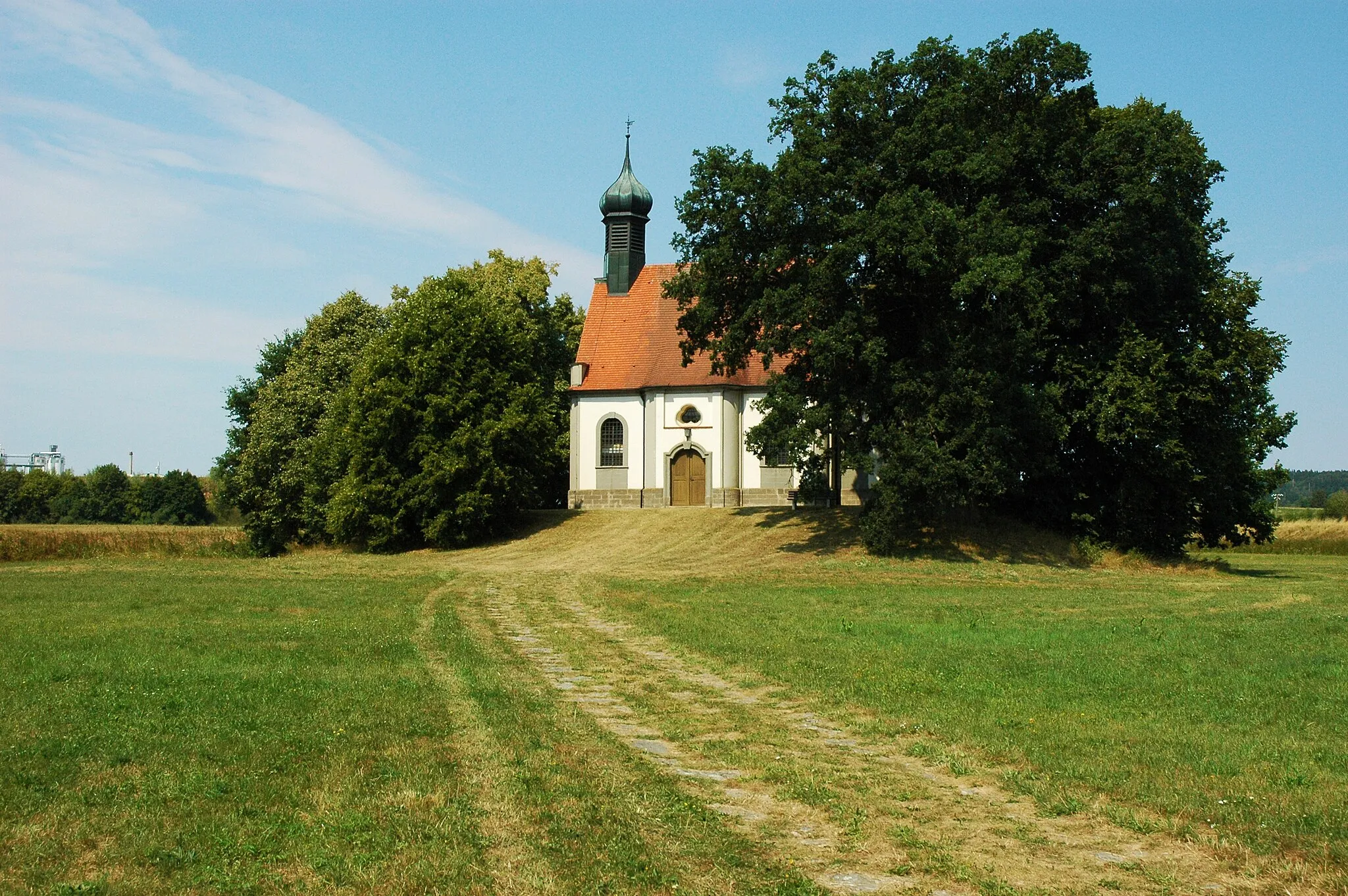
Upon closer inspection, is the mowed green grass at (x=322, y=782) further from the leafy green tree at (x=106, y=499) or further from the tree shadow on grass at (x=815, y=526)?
the leafy green tree at (x=106, y=499)

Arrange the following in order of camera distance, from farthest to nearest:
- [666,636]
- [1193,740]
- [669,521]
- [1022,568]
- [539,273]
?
[539,273]
[669,521]
[1022,568]
[666,636]
[1193,740]

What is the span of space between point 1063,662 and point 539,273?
48812 mm

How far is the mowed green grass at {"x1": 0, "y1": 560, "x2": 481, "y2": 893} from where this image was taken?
6.15 m

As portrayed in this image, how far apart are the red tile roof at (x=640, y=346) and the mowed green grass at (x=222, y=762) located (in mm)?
32807

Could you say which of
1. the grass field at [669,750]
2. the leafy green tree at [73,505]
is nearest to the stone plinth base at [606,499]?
the grass field at [669,750]

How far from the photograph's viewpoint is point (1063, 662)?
13461mm

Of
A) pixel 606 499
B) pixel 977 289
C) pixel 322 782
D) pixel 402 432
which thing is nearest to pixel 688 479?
pixel 606 499

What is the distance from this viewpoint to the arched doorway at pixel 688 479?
157 feet

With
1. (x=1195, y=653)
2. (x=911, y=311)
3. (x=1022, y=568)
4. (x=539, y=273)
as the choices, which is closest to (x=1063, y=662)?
(x=1195, y=653)

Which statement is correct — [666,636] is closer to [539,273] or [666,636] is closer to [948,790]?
[948,790]

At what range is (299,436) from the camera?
4744cm

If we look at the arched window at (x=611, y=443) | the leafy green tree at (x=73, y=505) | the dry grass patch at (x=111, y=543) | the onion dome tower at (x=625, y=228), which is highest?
the onion dome tower at (x=625, y=228)

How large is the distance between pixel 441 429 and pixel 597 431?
35.7ft

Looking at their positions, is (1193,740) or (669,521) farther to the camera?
(669,521)
